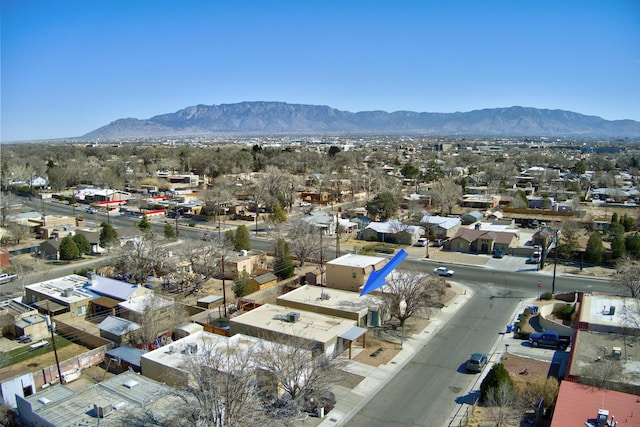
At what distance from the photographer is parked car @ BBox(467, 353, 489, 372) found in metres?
22.1

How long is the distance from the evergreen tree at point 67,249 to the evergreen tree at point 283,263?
718 inches

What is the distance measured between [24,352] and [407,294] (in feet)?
66.1

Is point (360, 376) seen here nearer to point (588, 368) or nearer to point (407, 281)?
point (407, 281)

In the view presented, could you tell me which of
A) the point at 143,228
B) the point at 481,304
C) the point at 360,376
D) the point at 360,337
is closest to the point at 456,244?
the point at 481,304

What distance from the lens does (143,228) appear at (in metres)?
47.5

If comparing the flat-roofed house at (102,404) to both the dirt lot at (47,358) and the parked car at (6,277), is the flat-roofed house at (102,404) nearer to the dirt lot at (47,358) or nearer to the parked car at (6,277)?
the dirt lot at (47,358)

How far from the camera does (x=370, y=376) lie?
71.0 feet

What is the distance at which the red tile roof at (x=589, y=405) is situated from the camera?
1541 centimetres

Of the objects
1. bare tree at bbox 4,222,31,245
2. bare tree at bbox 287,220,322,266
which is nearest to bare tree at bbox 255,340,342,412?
bare tree at bbox 287,220,322,266

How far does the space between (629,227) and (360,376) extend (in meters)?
43.1

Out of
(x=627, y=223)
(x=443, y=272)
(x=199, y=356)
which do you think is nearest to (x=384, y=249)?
(x=443, y=272)

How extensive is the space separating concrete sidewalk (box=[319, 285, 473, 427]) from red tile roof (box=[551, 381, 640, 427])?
7141mm

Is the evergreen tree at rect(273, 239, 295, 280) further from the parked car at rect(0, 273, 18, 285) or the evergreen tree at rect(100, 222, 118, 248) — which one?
the parked car at rect(0, 273, 18, 285)

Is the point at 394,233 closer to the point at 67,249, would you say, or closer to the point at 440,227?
the point at 440,227
